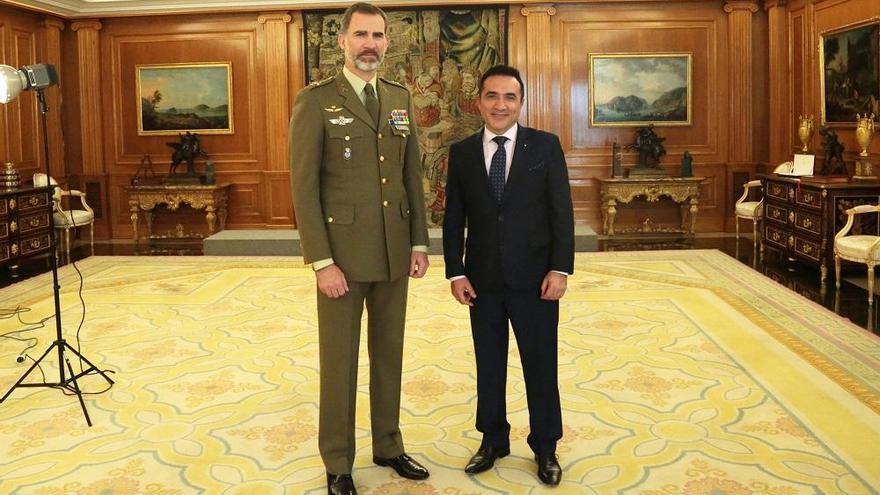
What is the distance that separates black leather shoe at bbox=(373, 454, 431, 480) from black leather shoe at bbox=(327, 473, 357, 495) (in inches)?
10.4

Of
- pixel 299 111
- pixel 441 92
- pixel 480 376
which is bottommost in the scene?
pixel 480 376

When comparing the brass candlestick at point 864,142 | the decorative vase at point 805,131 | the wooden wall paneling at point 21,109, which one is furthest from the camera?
the wooden wall paneling at point 21,109

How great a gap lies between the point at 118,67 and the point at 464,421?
959cm

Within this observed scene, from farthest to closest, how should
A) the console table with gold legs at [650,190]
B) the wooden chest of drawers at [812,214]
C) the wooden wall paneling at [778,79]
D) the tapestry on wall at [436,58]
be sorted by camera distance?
the tapestry on wall at [436,58] → the console table with gold legs at [650,190] → the wooden wall paneling at [778,79] → the wooden chest of drawers at [812,214]

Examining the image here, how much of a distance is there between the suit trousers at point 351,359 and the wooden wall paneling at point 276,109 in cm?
828

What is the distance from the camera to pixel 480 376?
11.5 feet

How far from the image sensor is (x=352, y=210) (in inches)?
128

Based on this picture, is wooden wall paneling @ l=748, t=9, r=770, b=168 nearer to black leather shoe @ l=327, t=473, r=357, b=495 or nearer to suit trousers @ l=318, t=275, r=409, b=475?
suit trousers @ l=318, t=275, r=409, b=475

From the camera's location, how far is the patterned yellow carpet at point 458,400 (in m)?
3.51

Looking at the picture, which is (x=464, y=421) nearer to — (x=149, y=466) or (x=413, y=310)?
(x=149, y=466)

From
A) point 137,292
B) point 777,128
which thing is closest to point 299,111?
point 137,292

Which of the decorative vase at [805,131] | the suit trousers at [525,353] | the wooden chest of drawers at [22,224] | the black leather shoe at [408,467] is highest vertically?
the decorative vase at [805,131]

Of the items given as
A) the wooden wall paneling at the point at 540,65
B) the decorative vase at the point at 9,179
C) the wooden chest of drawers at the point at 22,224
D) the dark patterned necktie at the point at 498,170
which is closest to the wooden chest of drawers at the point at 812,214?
the wooden wall paneling at the point at 540,65

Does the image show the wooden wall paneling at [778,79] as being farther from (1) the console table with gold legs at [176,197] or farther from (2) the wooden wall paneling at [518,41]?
A: (1) the console table with gold legs at [176,197]
